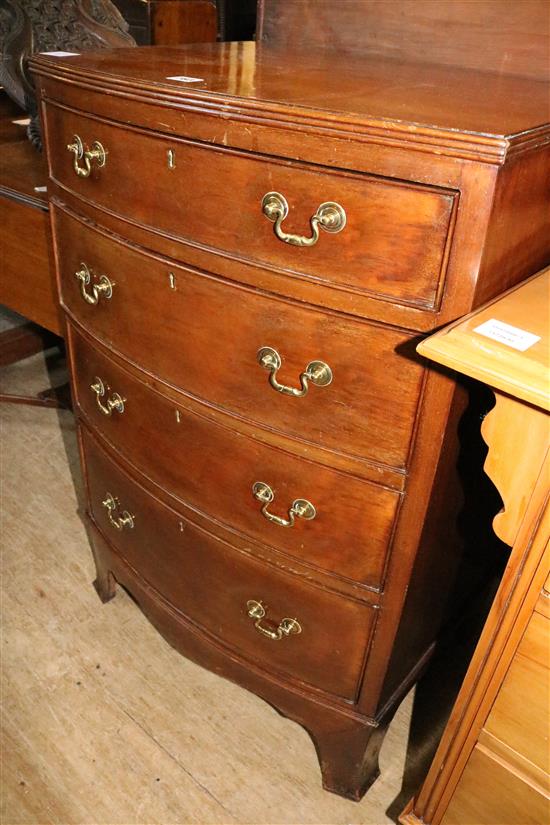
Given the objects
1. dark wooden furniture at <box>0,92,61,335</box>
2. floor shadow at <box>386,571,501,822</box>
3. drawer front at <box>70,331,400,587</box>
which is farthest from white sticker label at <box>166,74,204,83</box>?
floor shadow at <box>386,571,501,822</box>

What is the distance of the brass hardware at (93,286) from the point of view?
1.19 metres

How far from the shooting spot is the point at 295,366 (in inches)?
38.0

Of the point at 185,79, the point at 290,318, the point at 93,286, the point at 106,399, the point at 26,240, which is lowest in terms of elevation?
the point at 106,399

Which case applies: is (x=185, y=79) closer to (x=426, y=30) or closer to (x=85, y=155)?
(x=85, y=155)

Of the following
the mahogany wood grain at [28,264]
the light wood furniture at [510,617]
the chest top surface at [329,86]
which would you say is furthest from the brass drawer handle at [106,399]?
the light wood furniture at [510,617]

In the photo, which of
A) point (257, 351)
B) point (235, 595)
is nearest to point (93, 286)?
point (257, 351)

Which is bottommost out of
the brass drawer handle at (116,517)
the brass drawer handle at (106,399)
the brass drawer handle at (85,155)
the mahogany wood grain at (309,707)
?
the mahogany wood grain at (309,707)

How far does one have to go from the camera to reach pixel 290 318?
935 millimetres

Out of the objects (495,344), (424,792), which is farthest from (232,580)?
(495,344)

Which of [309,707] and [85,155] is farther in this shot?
[309,707]

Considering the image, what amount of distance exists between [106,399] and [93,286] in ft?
0.76

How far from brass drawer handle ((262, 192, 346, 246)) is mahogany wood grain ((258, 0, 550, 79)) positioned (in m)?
0.61

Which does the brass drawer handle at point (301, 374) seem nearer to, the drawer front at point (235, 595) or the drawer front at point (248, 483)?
the drawer front at point (248, 483)

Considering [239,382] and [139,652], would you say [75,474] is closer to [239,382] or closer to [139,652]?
[139,652]
